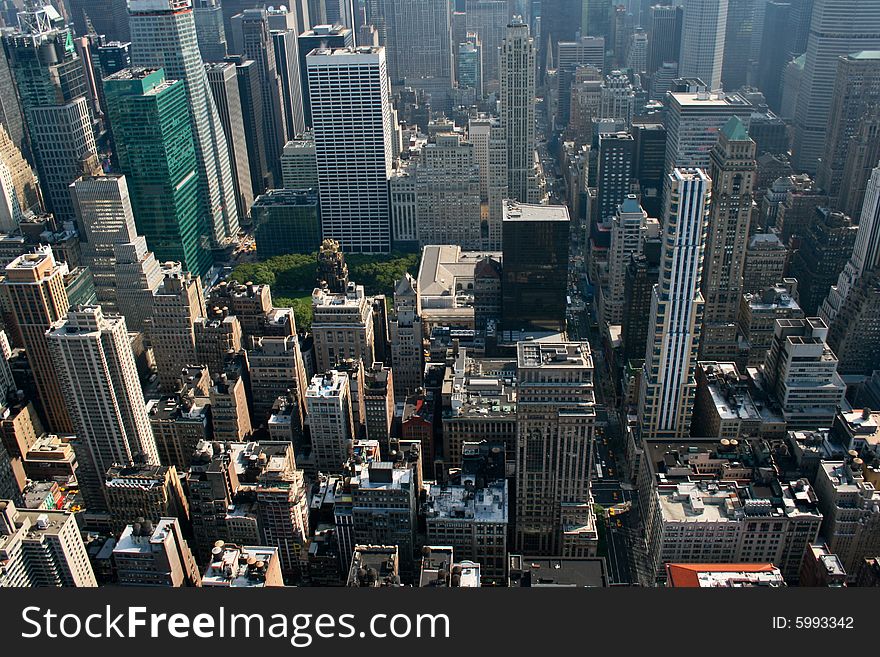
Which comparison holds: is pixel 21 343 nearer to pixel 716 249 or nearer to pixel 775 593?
pixel 716 249

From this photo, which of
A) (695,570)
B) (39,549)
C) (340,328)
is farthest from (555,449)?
(39,549)

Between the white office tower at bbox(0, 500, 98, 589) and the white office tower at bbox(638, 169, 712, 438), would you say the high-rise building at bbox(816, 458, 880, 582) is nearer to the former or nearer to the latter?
the white office tower at bbox(638, 169, 712, 438)

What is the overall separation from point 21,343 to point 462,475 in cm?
11924

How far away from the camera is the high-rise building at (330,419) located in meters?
163

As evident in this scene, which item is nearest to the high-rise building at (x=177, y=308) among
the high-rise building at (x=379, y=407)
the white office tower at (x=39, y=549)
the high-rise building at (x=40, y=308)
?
the high-rise building at (x=40, y=308)

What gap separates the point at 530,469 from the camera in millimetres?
145125

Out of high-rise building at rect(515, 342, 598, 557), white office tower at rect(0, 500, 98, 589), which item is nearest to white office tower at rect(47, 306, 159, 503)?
white office tower at rect(0, 500, 98, 589)

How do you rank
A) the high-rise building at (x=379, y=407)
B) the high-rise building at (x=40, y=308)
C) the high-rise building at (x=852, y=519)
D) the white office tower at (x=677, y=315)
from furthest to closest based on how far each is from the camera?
the high-rise building at (x=40, y=308) → the high-rise building at (x=379, y=407) → the white office tower at (x=677, y=315) → the high-rise building at (x=852, y=519)

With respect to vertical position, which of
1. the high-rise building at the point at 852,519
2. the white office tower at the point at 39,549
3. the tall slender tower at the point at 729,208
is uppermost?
the tall slender tower at the point at 729,208

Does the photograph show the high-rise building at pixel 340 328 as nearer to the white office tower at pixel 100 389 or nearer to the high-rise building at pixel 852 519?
the white office tower at pixel 100 389

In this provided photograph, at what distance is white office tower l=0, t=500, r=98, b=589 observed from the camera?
4862 inches

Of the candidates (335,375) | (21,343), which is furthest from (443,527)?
(21,343)

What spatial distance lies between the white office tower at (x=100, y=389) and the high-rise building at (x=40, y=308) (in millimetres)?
21683

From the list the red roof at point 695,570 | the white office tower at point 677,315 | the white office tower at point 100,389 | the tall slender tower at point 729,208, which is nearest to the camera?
the red roof at point 695,570
